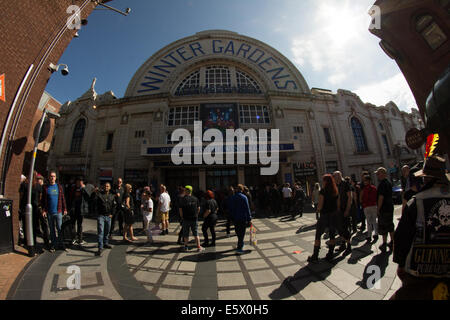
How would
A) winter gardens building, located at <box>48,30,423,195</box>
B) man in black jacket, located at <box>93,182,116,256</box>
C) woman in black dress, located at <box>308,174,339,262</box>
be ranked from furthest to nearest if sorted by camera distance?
winter gardens building, located at <box>48,30,423,195</box>
man in black jacket, located at <box>93,182,116,256</box>
woman in black dress, located at <box>308,174,339,262</box>

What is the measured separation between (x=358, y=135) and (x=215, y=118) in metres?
16.0

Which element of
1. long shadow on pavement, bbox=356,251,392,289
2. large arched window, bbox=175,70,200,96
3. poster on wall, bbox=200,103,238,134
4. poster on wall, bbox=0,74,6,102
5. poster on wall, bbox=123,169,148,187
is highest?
large arched window, bbox=175,70,200,96

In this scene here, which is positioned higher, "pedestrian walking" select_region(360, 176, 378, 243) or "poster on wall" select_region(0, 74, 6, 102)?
"poster on wall" select_region(0, 74, 6, 102)

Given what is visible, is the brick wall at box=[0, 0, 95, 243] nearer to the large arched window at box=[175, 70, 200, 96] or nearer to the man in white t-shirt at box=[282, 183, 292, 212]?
the man in white t-shirt at box=[282, 183, 292, 212]

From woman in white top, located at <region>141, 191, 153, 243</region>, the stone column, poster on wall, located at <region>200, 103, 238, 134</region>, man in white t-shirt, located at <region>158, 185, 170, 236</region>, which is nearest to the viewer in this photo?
woman in white top, located at <region>141, 191, 153, 243</region>

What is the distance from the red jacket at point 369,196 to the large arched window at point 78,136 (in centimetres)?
2225

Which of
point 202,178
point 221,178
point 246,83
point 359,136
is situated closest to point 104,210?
point 202,178

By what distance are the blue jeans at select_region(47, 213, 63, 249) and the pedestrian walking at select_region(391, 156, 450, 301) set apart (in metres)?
6.58

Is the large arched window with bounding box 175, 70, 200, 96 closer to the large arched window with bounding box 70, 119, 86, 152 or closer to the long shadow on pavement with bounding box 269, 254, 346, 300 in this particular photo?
the large arched window with bounding box 70, 119, 86, 152

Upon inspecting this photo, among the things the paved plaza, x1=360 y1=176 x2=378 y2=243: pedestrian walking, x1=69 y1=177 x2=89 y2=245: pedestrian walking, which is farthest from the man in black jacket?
x1=360 y1=176 x2=378 y2=243: pedestrian walking

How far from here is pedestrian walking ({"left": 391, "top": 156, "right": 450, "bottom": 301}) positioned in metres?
1.60

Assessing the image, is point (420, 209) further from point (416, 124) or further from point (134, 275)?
point (416, 124)

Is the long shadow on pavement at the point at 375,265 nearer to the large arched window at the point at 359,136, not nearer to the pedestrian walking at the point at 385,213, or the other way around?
the pedestrian walking at the point at 385,213

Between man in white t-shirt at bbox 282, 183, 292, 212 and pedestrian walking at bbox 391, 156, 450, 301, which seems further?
man in white t-shirt at bbox 282, 183, 292, 212
